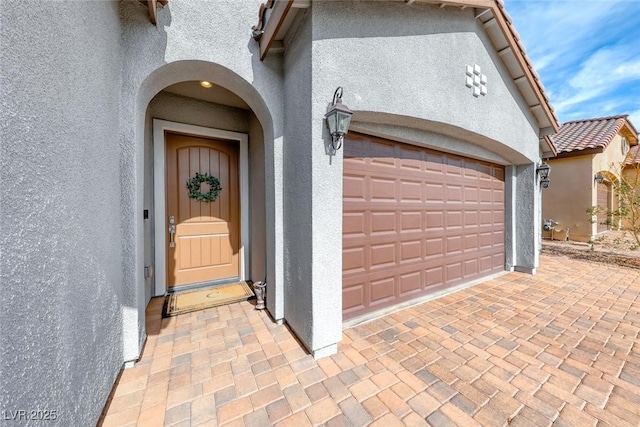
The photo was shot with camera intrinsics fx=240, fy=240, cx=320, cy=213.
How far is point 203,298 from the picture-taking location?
12.2ft

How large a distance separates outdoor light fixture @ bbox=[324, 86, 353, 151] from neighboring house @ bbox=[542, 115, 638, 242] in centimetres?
1087

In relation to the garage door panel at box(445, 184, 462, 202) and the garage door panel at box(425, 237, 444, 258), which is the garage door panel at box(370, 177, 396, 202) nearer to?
the garage door panel at box(425, 237, 444, 258)

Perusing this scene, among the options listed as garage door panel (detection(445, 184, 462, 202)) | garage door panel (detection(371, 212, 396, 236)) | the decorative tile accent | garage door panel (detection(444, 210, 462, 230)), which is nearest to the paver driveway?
garage door panel (detection(371, 212, 396, 236))

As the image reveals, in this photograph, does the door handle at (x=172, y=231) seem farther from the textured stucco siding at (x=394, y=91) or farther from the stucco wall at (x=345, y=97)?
the textured stucco siding at (x=394, y=91)

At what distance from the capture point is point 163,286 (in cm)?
380

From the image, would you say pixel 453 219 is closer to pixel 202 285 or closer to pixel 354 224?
pixel 354 224

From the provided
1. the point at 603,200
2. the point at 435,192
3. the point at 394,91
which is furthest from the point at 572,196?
the point at 394,91

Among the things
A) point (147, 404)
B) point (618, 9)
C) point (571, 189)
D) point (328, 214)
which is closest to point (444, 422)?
point (328, 214)

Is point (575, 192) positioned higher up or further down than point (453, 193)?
higher up

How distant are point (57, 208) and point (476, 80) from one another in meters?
4.96

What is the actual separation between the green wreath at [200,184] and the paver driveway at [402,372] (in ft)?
5.97

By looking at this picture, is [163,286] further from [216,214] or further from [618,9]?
[618,9]

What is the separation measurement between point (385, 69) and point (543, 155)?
7.27 m

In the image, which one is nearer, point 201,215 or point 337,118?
point 337,118
